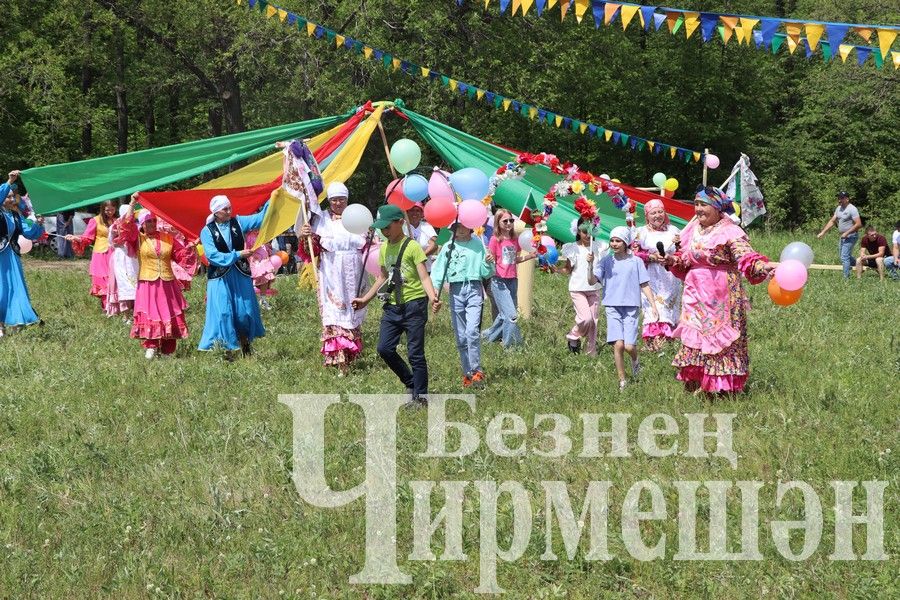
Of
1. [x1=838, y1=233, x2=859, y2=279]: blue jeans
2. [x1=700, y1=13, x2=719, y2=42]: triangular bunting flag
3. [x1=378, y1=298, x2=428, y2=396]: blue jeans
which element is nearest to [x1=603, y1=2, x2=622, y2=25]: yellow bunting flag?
[x1=700, y1=13, x2=719, y2=42]: triangular bunting flag

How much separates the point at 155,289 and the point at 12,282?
2.75 meters

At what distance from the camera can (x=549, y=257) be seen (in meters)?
11.5

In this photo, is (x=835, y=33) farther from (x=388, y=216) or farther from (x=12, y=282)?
(x=12, y=282)

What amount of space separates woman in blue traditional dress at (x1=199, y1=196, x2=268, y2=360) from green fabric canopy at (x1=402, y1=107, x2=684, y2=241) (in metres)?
2.59

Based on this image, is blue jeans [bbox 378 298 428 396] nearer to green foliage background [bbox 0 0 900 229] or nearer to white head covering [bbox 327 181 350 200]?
white head covering [bbox 327 181 350 200]

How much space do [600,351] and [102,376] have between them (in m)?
5.61

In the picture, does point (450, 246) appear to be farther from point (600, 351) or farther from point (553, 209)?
point (600, 351)

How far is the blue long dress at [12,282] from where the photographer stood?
13508 mm

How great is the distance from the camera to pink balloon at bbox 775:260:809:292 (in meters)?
7.41

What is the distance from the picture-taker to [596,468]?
22.6 feet

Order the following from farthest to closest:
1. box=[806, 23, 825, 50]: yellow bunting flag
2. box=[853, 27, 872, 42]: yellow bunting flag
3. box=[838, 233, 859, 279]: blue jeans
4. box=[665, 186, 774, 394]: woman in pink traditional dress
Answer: box=[838, 233, 859, 279]: blue jeans, box=[806, 23, 825, 50]: yellow bunting flag, box=[665, 186, 774, 394]: woman in pink traditional dress, box=[853, 27, 872, 42]: yellow bunting flag

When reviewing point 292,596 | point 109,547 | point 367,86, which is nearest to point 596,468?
point 292,596

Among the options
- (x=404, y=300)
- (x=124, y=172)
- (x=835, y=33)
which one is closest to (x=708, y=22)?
(x=835, y=33)

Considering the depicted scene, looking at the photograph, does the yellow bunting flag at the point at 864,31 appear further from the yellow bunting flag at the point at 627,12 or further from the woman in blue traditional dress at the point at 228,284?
the woman in blue traditional dress at the point at 228,284
